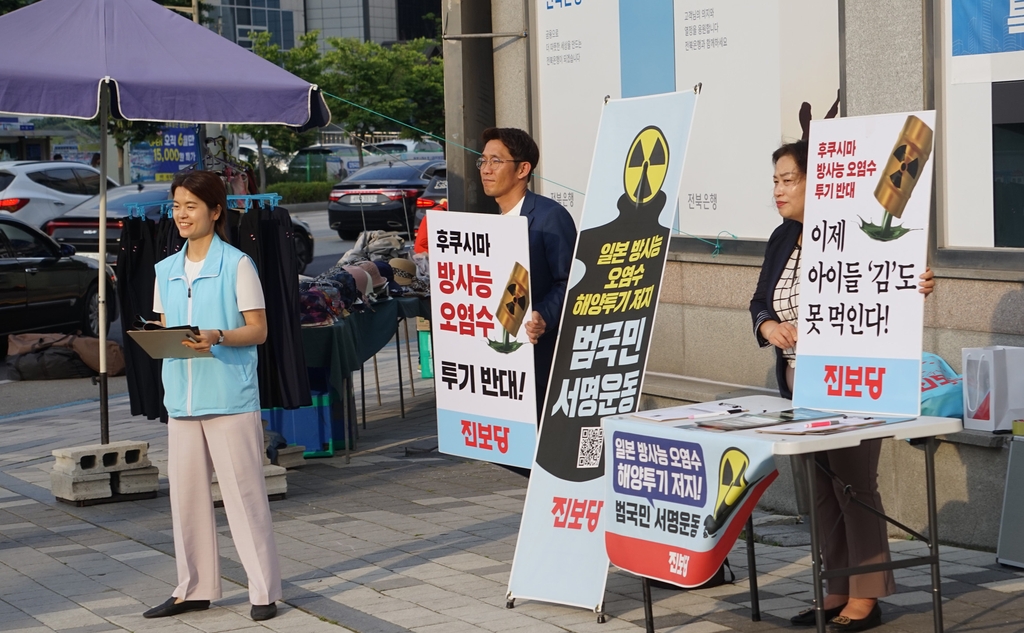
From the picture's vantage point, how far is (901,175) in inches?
195

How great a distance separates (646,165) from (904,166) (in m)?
1.06

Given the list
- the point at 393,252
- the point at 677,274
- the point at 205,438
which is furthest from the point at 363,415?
the point at 205,438

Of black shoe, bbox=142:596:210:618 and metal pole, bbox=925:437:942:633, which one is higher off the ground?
metal pole, bbox=925:437:942:633

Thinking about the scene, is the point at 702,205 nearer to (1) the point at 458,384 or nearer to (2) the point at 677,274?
(2) the point at 677,274

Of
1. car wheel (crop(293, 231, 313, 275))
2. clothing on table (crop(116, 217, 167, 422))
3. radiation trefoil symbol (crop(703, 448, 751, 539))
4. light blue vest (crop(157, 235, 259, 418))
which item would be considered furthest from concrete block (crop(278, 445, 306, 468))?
car wheel (crop(293, 231, 313, 275))

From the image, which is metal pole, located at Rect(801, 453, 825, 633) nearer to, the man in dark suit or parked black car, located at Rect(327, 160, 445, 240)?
the man in dark suit

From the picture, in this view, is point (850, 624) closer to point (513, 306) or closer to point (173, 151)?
point (513, 306)

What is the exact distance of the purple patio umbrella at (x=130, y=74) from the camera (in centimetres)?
763

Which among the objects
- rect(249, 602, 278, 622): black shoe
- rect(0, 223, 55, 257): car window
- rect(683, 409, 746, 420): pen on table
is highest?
rect(0, 223, 55, 257): car window

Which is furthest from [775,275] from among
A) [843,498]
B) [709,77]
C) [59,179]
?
[59,179]

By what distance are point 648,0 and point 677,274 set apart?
175 cm

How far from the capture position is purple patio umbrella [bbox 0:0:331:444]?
7633 millimetres

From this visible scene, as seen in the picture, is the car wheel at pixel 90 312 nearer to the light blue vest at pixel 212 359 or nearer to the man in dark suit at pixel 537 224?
the light blue vest at pixel 212 359

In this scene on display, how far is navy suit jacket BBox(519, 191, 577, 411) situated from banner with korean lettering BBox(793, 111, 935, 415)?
108 cm
